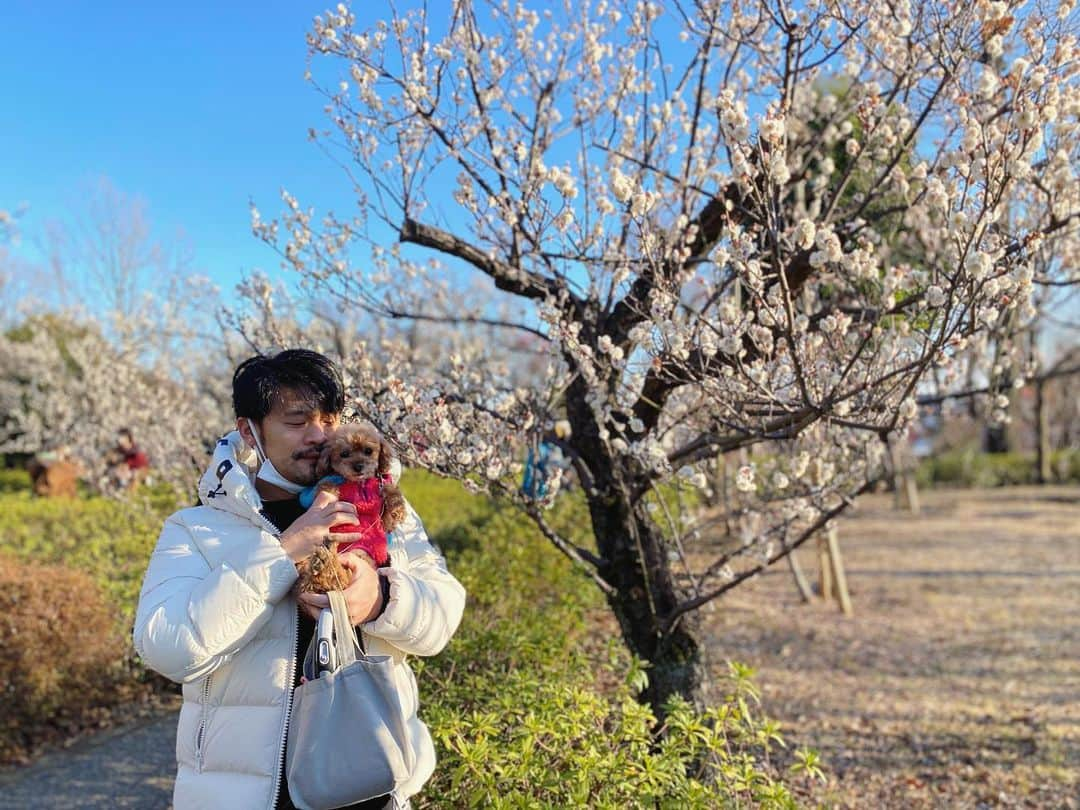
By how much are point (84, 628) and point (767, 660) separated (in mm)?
4996

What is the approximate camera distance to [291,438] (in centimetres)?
182

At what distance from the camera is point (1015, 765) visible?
14.2 feet

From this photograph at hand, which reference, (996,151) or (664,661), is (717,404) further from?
(664,661)

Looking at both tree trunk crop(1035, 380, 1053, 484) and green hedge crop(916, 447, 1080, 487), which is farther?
green hedge crop(916, 447, 1080, 487)

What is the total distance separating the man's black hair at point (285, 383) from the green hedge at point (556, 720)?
3.59ft

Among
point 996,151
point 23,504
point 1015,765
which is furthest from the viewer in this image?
point 23,504

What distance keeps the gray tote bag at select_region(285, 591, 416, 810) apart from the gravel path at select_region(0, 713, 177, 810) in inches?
115

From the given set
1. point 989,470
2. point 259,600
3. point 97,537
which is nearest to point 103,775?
point 259,600

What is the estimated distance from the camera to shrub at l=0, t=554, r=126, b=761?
4609 millimetres

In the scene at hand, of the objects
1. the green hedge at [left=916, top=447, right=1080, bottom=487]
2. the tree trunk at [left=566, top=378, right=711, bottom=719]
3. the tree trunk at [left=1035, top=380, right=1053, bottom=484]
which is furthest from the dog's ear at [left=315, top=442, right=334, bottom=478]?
the green hedge at [left=916, top=447, right=1080, bottom=487]

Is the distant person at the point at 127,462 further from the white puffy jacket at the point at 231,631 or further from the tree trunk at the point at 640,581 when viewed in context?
the white puffy jacket at the point at 231,631

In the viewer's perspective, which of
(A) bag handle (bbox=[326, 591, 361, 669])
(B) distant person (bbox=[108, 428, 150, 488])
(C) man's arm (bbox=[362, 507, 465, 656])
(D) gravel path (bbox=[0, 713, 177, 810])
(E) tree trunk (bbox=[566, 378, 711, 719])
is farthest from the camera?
(B) distant person (bbox=[108, 428, 150, 488])

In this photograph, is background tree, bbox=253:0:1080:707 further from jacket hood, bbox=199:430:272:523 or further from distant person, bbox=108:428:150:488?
distant person, bbox=108:428:150:488

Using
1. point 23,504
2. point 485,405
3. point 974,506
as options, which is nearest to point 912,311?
point 485,405
